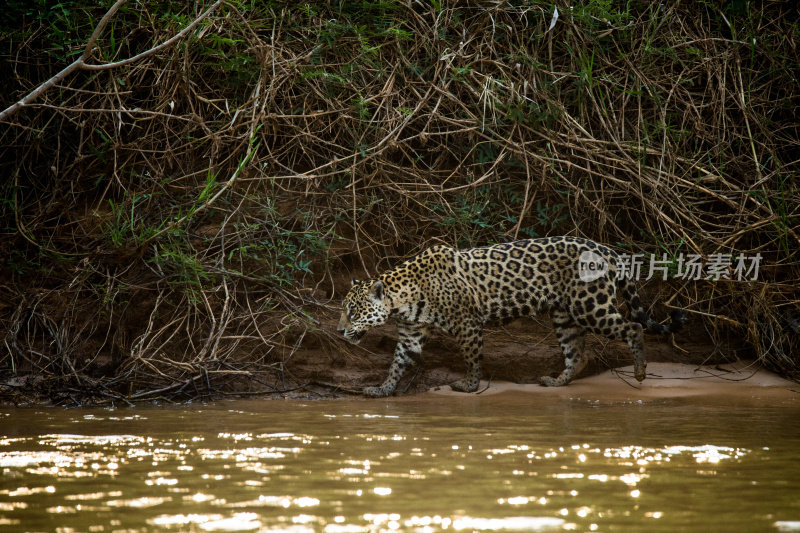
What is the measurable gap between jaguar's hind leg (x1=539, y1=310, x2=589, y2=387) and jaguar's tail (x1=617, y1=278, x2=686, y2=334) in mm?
414

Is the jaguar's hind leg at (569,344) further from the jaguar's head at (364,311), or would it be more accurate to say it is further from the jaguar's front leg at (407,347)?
the jaguar's head at (364,311)

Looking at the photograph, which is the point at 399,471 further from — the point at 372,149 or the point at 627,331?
the point at 372,149

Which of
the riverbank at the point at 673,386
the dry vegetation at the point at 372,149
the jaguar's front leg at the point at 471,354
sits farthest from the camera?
the dry vegetation at the point at 372,149

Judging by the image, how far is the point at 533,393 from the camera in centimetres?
601

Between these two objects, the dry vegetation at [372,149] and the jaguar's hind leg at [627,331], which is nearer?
the jaguar's hind leg at [627,331]

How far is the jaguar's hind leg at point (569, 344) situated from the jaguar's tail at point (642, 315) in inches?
16.3

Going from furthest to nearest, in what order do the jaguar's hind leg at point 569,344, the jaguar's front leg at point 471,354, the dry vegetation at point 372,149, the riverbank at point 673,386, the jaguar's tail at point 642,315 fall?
1. the dry vegetation at point 372,149
2. the jaguar's hind leg at point 569,344
3. the jaguar's tail at point 642,315
4. the jaguar's front leg at point 471,354
5. the riverbank at point 673,386

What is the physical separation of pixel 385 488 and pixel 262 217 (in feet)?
14.7

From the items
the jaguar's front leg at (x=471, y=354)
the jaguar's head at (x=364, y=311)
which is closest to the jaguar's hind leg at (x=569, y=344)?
the jaguar's front leg at (x=471, y=354)

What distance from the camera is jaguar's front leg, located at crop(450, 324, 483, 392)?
605 centimetres

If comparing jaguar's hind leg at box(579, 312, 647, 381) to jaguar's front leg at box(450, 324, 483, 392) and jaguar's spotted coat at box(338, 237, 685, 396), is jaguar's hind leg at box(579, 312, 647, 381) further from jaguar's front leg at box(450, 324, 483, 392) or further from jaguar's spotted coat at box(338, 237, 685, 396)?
jaguar's front leg at box(450, 324, 483, 392)

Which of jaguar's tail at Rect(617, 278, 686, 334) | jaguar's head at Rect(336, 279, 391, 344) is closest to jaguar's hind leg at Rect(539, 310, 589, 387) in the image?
jaguar's tail at Rect(617, 278, 686, 334)

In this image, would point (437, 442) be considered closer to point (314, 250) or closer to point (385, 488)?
point (385, 488)

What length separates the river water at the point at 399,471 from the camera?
2371 mm
